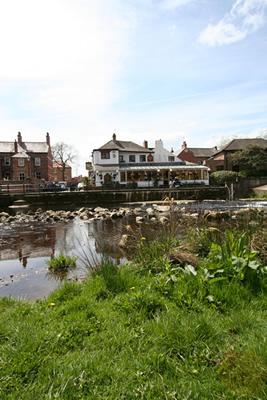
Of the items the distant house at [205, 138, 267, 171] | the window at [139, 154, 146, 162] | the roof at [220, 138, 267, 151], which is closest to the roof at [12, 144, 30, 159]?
the window at [139, 154, 146, 162]

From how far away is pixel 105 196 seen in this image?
3900 cm

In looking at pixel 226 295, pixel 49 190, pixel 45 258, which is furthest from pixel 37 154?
pixel 226 295

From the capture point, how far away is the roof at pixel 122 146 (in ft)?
177

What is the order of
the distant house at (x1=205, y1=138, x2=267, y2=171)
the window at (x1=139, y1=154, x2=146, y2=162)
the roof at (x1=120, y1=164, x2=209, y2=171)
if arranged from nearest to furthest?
1. the roof at (x1=120, y1=164, x2=209, y2=171)
2. the window at (x1=139, y1=154, x2=146, y2=162)
3. the distant house at (x1=205, y1=138, x2=267, y2=171)

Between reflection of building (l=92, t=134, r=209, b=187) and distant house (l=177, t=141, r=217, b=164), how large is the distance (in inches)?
506

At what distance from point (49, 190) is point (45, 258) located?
31.6m

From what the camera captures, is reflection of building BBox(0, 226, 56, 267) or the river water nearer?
the river water

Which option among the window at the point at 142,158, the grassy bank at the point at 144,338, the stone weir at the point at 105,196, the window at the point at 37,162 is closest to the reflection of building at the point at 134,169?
the window at the point at 142,158

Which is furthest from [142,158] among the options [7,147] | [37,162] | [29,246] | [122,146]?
[29,246]

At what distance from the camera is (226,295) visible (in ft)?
14.5

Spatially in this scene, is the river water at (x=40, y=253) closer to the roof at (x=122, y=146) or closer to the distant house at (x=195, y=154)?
the roof at (x=122, y=146)

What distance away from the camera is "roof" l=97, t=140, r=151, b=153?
53.9 m

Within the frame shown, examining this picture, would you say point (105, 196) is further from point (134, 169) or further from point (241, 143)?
point (241, 143)

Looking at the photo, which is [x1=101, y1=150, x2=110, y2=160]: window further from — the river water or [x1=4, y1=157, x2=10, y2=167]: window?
the river water
